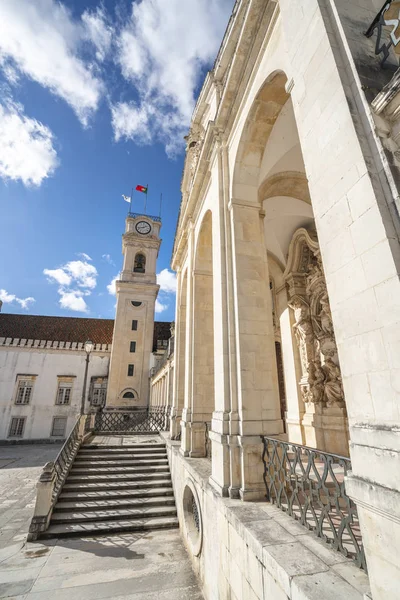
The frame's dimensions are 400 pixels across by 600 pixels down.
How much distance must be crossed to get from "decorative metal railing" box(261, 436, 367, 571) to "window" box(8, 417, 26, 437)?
27.7m

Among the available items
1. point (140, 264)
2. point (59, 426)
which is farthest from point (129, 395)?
point (140, 264)

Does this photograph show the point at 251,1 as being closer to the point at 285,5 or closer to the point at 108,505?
the point at 285,5

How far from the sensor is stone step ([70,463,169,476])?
8.83 m

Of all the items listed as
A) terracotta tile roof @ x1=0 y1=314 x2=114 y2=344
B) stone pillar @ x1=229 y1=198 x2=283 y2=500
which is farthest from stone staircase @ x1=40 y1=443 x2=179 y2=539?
terracotta tile roof @ x1=0 y1=314 x2=114 y2=344

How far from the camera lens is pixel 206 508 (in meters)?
4.91

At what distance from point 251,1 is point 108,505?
11.0 m

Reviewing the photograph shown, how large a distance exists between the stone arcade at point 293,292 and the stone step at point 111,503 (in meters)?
0.75

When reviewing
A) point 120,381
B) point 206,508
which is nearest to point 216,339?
point 206,508

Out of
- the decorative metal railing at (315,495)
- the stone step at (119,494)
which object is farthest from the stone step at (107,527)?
the decorative metal railing at (315,495)

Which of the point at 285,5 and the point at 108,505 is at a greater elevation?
the point at 285,5

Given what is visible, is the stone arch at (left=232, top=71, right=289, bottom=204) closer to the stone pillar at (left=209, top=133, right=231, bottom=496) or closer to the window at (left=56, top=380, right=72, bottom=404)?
the stone pillar at (left=209, top=133, right=231, bottom=496)

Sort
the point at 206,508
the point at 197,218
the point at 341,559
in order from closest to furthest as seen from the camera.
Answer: the point at 341,559 < the point at 206,508 < the point at 197,218

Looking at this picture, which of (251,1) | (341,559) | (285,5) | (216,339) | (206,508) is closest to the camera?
(341,559)

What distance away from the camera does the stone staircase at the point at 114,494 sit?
683cm
